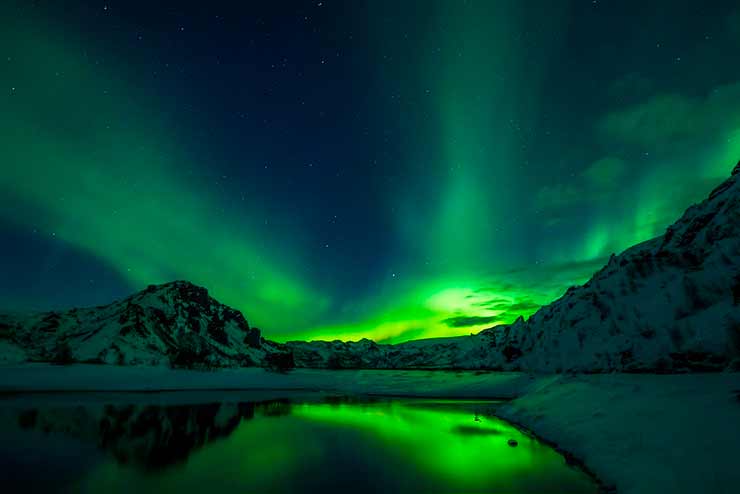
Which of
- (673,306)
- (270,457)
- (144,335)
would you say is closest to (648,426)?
(270,457)

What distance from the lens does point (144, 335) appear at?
11844 cm

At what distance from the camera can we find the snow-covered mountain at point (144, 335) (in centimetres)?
10338

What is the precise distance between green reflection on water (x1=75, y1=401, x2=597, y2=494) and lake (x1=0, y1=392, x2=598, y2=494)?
0.04 meters

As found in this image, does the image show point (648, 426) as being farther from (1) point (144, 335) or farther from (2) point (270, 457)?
(1) point (144, 335)

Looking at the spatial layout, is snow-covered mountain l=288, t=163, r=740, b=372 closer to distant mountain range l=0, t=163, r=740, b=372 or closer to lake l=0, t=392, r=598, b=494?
distant mountain range l=0, t=163, r=740, b=372

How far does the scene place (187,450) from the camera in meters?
15.6

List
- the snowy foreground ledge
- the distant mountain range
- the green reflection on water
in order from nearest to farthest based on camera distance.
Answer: the snowy foreground ledge < the green reflection on water < the distant mountain range

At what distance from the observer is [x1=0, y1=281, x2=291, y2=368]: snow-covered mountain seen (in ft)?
339

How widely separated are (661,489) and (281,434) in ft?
55.9

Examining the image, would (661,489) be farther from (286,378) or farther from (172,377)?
(286,378)

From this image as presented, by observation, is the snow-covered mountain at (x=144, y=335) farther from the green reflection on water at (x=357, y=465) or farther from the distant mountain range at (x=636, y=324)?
the green reflection on water at (x=357, y=465)

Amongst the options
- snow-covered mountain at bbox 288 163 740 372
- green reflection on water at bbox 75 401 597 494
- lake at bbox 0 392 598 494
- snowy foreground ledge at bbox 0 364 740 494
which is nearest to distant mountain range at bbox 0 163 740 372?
snow-covered mountain at bbox 288 163 740 372

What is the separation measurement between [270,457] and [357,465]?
12.1 ft

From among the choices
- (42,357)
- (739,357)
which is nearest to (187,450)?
(739,357)
